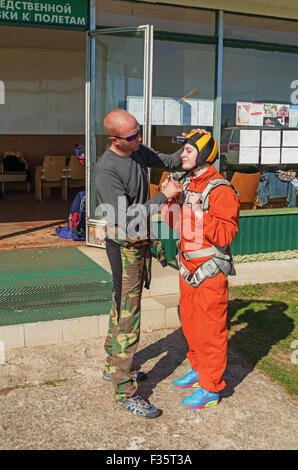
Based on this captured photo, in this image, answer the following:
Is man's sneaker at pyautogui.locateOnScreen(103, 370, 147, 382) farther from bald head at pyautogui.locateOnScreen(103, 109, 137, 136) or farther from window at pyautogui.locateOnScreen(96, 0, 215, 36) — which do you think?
window at pyautogui.locateOnScreen(96, 0, 215, 36)

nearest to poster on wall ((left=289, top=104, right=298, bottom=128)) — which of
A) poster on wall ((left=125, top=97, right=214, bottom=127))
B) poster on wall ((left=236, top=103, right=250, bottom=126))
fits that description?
poster on wall ((left=236, top=103, right=250, bottom=126))

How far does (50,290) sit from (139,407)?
6.35ft

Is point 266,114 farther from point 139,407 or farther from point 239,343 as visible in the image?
A: point 139,407

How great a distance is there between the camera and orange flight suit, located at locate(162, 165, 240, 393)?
3.46 meters

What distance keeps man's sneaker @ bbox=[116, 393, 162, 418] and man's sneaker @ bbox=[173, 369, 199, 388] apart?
435 millimetres

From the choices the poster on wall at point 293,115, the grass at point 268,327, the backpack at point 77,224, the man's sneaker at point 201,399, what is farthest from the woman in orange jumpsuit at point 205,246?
the poster on wall at point 293,115

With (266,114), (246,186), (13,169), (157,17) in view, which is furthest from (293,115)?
(13,169)

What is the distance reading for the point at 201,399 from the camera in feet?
12.1

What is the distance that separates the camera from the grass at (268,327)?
442cm

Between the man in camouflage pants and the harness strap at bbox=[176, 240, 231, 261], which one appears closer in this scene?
the man in camouflage pants

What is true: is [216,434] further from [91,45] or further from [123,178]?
[91,45]

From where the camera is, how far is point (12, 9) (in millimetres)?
6332

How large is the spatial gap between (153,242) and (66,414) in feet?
4.15
